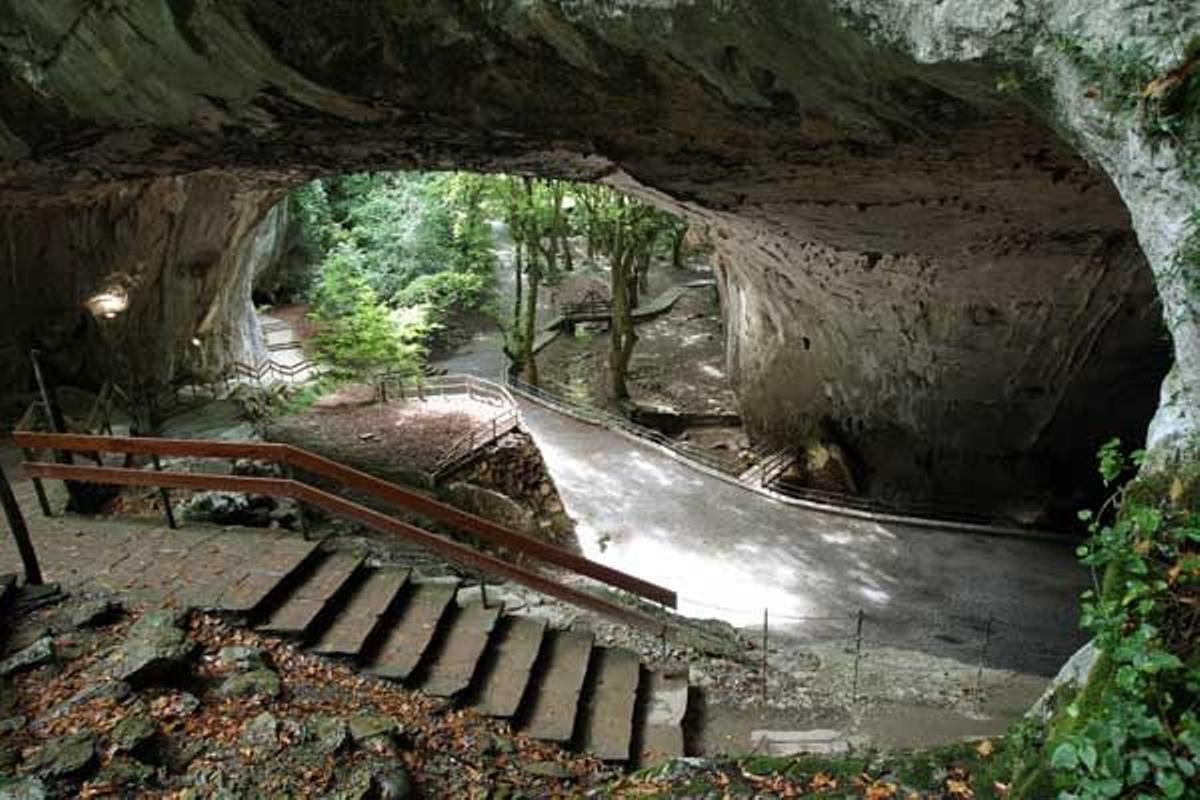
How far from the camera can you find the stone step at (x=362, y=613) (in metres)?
5.54

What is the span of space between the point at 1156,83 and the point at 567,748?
508 cm

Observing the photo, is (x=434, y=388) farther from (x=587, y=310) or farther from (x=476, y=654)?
(x=587, y=310)

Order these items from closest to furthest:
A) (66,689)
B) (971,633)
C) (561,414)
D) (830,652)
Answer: (66,689) → (830,652) → (971,633) → (561,414)

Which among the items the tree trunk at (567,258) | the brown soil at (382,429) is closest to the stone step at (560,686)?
the brown soil at (382,429)

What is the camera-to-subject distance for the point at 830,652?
A: 8594 millimetres

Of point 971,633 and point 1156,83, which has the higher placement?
point 1156,83

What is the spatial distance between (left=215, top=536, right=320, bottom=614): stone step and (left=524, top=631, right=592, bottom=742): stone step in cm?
212

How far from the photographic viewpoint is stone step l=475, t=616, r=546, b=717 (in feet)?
18.1

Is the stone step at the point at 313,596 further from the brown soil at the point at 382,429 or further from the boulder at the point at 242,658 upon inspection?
the brown soil at the point at 382,429

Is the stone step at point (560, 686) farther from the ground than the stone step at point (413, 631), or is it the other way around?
the stone step at point (413, 631)

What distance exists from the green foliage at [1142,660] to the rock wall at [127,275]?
49.7 feet

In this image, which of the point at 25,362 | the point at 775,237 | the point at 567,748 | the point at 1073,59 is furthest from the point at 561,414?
the point at 1073,59

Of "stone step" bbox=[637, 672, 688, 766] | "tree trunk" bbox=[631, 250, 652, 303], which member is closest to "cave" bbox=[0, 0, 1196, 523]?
"stone step" bbox=[637, 672, 688, 766]

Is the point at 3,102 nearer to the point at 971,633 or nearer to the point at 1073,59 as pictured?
the point at 1073,59
